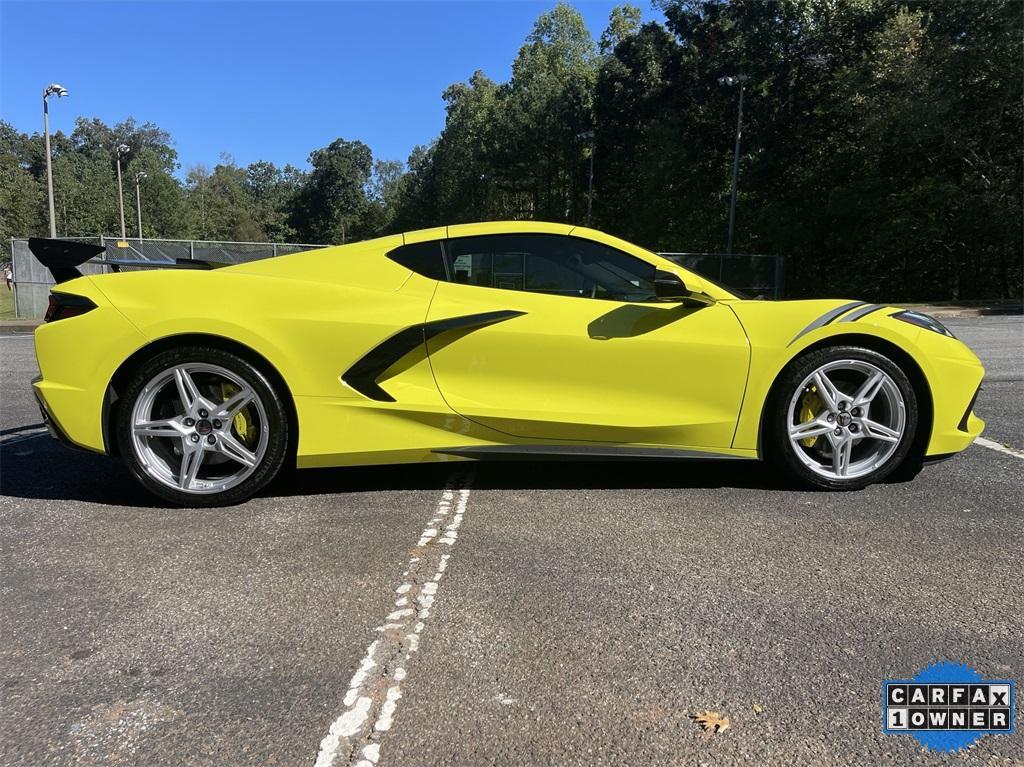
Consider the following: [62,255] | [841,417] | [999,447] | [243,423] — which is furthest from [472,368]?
[999,447]

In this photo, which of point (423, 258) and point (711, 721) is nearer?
point (711, 721)

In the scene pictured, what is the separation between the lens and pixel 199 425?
336cm

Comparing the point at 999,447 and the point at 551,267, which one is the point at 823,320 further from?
the point at 999,447

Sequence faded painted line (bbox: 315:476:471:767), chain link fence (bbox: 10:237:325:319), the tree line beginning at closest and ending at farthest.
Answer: faded painted line (bbox: 315:476:471:767), chain link fence (bbox: 10:237:325:319), the tree line

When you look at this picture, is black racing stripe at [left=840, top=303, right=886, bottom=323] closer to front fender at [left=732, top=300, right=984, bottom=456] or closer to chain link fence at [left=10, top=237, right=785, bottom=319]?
front fender at [left=732, top=300, right=984, bottom=456]

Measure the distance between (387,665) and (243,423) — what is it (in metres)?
1.78

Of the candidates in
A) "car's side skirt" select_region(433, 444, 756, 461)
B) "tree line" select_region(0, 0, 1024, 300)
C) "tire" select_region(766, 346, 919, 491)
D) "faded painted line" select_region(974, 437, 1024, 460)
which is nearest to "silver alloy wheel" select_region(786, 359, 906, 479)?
"tire" select_region(766, 346, 919, 491)

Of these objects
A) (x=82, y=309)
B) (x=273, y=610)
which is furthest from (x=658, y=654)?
(x=82, y=309)

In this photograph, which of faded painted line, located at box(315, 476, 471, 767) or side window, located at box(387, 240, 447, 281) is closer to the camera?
faded painted line, located at box(315, 476, 471, 767)

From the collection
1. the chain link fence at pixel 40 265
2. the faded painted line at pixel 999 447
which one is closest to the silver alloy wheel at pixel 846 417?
the faded painted line at pixel 999 447

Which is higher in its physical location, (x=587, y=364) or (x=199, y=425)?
(x=587, y=364)

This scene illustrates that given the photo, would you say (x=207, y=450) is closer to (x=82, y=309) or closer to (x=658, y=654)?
(x=82, y=309)

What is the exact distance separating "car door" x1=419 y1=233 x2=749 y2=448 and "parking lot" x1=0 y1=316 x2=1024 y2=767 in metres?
0.41

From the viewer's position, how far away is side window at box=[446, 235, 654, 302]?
3.54m
